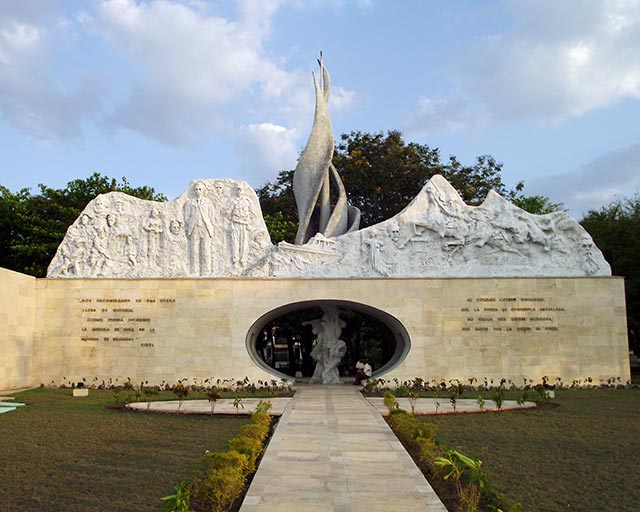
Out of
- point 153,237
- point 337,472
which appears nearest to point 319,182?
point 153,237

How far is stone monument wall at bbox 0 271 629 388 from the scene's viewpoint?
18438mm

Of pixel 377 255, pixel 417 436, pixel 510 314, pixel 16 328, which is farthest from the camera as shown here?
pixel 377 255

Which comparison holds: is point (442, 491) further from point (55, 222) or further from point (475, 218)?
point (55, 222)

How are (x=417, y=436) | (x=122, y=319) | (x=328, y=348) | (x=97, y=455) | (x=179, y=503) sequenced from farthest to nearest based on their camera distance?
(x=328, y=348) < (x=122, y=319) < (x=417, y=436) < (x=97, y=455) < (x=179, y=503)

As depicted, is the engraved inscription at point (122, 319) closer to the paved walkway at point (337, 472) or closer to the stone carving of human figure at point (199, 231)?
the stone carving of human figure at point (199, 231)

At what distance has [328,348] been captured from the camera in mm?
19984

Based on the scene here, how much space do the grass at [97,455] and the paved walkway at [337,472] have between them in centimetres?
99

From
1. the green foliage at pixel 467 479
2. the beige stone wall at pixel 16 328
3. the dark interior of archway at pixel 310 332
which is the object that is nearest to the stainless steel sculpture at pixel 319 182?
the dark interior of archway at pixel 310 332

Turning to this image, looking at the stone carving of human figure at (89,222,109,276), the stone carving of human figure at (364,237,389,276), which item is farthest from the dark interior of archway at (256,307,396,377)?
the stone carving of human figure at (89,222,109,276)

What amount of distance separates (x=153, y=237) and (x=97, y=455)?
12053 mm

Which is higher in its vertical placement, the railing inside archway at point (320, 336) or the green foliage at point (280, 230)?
the green foliage at point (280, 230)

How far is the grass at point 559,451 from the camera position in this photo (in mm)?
6375

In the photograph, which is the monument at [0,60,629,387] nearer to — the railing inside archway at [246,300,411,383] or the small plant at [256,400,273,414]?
the railing inside archway at [246,300,411,383]

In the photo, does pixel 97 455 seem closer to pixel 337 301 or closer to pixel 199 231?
pixel 337 301
